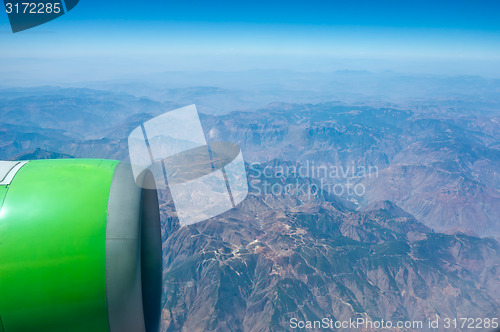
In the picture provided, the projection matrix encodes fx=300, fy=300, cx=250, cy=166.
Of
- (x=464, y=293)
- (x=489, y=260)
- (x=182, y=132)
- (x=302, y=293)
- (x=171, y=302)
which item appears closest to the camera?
(x=182, y=132)

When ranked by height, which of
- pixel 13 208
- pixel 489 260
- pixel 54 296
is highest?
pixel 13 208

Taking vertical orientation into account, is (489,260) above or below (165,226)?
below

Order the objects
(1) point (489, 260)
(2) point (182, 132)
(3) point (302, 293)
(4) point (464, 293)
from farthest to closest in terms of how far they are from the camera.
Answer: (1) point (489, 260)
(4) point (464, 293)
(3) point (302, 293)
(2) point (182, 132)

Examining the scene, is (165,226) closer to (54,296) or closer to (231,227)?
(231,227)

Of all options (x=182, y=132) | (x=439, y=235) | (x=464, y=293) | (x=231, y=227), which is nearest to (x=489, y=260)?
(x=439, y=235)
